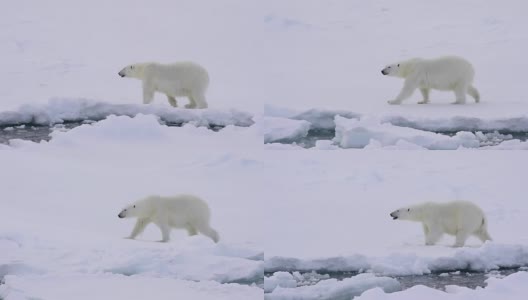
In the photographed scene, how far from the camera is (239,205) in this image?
31.2 feet

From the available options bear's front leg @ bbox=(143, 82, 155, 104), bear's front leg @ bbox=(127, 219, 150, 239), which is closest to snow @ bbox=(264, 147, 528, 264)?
bear's front leg @ bbox=(127, 219, 150, 239)

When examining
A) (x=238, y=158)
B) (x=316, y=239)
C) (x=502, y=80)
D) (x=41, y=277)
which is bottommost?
(x=41, y=277)

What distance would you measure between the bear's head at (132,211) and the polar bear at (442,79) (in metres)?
2.65

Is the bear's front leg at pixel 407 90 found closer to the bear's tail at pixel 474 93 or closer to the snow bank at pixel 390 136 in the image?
the bear's tail at pixel 474 93

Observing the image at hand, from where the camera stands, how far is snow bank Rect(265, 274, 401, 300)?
304 inches

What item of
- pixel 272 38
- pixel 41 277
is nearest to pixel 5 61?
pixel 272 38

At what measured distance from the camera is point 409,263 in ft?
27.1

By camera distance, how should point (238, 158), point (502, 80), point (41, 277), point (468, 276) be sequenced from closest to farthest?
point (41, 277) → point (468, 276) → point (238, 158) → point (502, 80)

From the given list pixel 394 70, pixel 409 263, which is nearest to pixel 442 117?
pixel 394 70

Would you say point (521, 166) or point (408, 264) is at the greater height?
point (521, 166)

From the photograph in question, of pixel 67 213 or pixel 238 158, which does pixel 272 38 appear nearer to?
pixel 238 158

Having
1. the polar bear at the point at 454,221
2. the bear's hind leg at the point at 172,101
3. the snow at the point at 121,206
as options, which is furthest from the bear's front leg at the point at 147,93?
the polar bear at the point at 454,221

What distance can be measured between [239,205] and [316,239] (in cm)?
68

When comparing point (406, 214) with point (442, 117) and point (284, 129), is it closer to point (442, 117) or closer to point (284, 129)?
point (442, 117)
